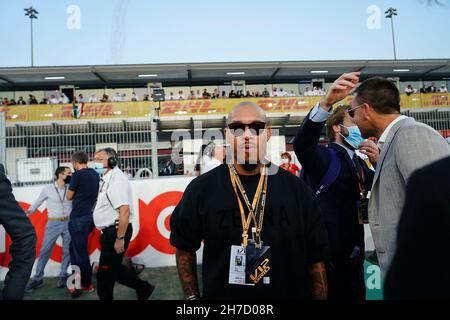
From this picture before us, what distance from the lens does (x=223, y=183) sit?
2072 millimetres

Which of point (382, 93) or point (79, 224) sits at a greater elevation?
point (382, 93)

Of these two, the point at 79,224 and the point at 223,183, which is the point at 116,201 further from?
the point at 223,183

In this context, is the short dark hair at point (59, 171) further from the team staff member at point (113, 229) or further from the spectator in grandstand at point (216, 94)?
the spectator in grandstand at point (216, 94)

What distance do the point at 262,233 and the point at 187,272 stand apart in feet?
1.73

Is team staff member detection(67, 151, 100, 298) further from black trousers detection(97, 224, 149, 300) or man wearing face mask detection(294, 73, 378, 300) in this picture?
man wearing face mask detection(294, 73, 378, 300)

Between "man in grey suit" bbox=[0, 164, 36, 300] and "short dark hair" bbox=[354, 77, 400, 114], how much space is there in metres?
2.29

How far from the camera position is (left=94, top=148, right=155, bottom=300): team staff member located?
4.08 meters

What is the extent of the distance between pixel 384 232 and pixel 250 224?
0.72 meters

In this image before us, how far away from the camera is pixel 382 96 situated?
6.89 ft

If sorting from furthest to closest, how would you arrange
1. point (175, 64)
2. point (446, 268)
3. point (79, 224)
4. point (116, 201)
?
point (175, 64) < point (79, 224) < point (116, 201) < point (446, 268)

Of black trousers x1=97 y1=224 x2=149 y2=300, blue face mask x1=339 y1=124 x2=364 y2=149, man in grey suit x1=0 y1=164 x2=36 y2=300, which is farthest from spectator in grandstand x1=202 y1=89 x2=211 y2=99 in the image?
man in grey suit x1=0 y1=164 x2=36 y2=300

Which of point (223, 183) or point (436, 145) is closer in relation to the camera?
point (436, 145)
